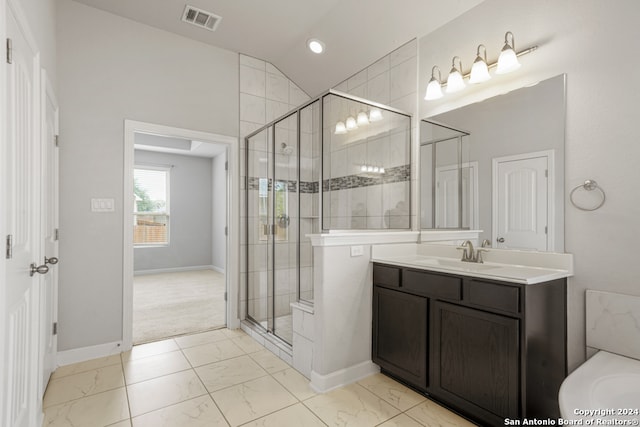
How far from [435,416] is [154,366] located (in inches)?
82.8

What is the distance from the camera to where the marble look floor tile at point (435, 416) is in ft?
5.92

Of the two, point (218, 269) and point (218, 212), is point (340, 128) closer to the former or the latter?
point (218, 212)

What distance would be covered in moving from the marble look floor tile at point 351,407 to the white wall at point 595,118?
1090 mm

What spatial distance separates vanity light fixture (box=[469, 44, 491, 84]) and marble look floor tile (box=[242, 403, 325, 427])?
7.72 feet

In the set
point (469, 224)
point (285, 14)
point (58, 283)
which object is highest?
point (285, 14)

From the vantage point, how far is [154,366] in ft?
8.42

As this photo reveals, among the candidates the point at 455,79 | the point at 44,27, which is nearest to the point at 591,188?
the point at 455,79

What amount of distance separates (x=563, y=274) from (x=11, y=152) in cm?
263

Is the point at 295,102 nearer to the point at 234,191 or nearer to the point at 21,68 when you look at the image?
the point at 234,191

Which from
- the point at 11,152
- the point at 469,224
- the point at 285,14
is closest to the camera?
the point at 11,152

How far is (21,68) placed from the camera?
144 centimetres

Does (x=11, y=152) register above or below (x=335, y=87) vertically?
below

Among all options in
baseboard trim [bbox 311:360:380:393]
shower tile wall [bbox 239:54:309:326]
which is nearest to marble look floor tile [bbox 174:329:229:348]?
shower tile wall [bbox 239:54:309:326]

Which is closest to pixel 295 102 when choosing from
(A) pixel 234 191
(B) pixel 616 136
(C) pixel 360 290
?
(A) pixel 234 191
